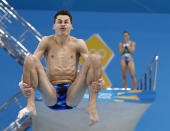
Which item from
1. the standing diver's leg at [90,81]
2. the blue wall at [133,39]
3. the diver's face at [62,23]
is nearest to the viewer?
the standing diver's leg at [90,81]

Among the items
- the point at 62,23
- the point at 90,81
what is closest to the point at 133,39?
the point at 62,23

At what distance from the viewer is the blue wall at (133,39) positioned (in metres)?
9.96

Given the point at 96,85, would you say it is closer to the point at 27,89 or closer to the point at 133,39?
the point at 27,89

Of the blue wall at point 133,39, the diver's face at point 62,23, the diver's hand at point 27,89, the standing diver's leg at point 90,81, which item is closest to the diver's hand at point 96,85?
the standing diver's leg at point 90,81

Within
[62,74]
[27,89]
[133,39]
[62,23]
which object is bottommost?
[27,89]

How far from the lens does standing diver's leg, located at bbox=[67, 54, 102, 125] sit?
4.05m

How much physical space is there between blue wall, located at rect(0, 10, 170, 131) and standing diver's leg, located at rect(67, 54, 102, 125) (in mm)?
5794

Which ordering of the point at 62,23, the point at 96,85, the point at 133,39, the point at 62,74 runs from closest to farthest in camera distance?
the point at 96,85 < the point at 62,23 < the point at 62,74 < the point at 133,39

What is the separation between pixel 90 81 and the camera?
13.5ft

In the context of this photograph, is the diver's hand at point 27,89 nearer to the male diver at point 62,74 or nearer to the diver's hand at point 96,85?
the male diver at point 62,74

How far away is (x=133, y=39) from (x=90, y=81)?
257 inches

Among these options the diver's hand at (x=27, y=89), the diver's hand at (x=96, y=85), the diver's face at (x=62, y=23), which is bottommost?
the diver's hand at (x=27, y=89)

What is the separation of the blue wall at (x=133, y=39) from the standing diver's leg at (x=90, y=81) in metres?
5.79

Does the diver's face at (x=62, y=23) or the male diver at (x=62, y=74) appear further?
the diver's face at (x=62, y=23)
